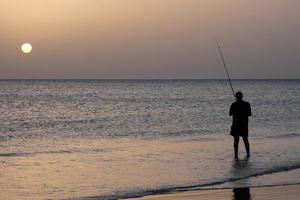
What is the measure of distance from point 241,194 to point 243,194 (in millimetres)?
32

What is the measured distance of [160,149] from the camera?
651 inches

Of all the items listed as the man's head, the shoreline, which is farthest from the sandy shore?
the man's head

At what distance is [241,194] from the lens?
941cm

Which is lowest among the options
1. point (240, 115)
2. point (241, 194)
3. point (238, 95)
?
point (241, 194)

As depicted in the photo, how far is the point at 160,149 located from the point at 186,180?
5.32 metres

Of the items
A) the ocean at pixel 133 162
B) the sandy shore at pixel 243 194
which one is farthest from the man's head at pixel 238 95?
the sandy shore at pixel 243 194

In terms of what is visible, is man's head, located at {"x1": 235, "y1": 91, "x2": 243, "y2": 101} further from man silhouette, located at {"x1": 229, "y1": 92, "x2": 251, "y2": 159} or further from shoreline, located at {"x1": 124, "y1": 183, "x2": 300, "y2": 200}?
shoreline, located at {"x1": 124, "y1": 183, "x2": 300, "y2": 200}

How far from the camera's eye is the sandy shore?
9.05m

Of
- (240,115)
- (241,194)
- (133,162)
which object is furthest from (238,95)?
(241,194)

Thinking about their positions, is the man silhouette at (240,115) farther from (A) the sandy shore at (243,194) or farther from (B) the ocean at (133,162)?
(A) the sandy shore at (243,194)

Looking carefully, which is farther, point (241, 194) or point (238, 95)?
point (238, 95)

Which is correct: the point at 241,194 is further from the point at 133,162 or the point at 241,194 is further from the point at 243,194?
the point at 133,162

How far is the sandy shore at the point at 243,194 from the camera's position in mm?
9055

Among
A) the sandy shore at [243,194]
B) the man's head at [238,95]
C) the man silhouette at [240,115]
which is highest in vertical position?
the man's head at [238,95]
